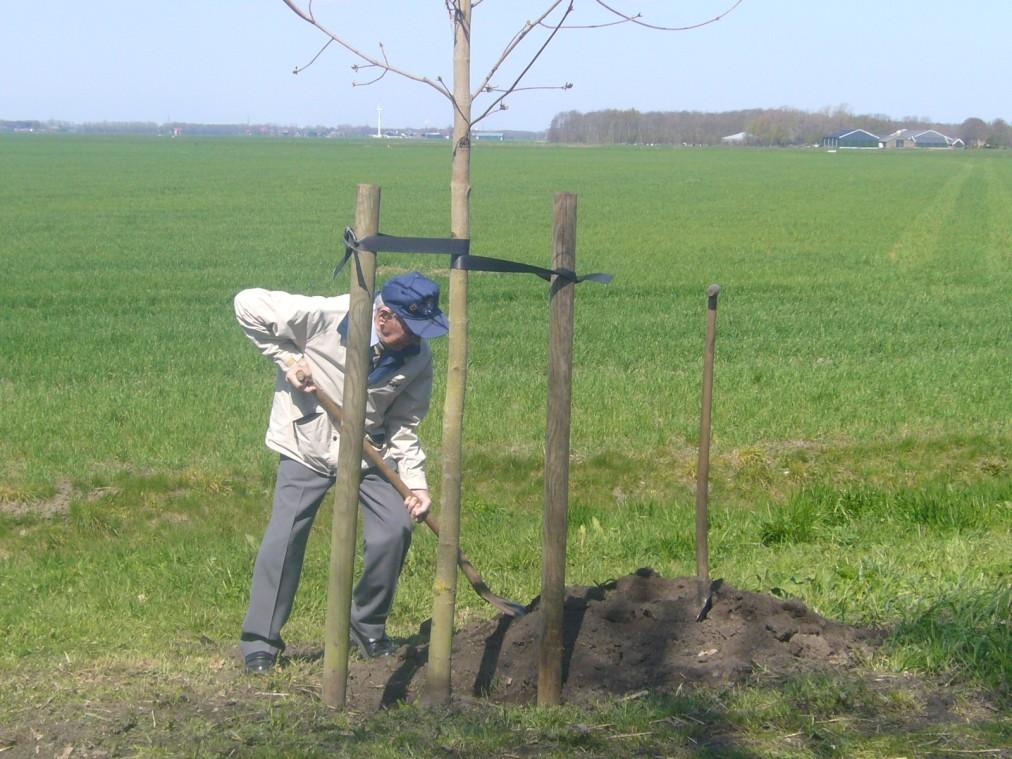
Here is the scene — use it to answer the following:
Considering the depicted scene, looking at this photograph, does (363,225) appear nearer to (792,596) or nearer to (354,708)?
(354,708)

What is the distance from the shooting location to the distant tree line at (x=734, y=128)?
148500 millimetres

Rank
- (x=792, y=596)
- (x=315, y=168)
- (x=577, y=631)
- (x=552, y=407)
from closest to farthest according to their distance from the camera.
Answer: (x=552, y=407) < (x=577, y=631) < (x=792, y=596) < (x=315, y=168)

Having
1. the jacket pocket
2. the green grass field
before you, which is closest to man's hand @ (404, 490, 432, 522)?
the jacket pocket

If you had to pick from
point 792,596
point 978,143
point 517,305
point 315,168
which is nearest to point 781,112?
point 978,143

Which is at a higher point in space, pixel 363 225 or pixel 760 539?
pixel 363 225

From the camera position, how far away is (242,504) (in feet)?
27.3

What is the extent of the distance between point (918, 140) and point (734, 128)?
2830cm

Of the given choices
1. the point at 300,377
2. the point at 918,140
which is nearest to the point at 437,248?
the point at 300,377

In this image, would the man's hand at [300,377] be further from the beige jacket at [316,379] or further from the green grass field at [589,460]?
the green grass field at [589,460]

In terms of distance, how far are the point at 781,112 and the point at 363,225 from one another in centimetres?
18007

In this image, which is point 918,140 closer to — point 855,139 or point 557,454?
point 855,139

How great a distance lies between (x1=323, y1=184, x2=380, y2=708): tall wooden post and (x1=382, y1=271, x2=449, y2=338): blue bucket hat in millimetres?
518

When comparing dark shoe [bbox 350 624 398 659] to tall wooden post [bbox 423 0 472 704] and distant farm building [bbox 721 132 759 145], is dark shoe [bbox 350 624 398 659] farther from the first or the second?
distant farm building [bbox 721 132 759 145]

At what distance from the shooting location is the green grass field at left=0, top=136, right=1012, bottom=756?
498 cm
